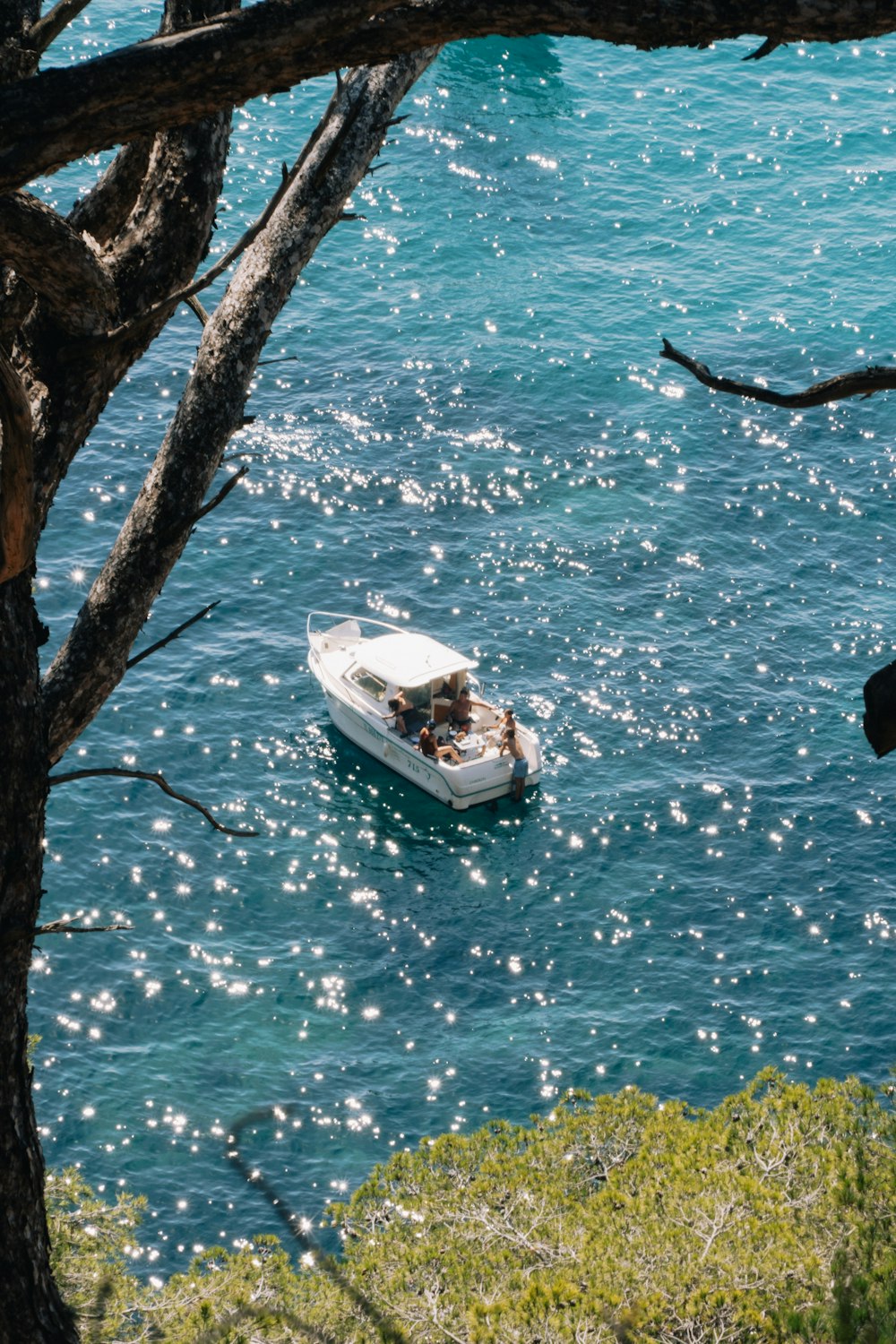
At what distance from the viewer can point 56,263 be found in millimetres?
5531

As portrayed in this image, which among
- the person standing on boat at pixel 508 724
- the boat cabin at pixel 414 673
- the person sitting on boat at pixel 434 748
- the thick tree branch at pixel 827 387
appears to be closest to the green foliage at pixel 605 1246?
the thick tree branch at pixel 827 387

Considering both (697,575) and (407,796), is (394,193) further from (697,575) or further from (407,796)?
(407,796)

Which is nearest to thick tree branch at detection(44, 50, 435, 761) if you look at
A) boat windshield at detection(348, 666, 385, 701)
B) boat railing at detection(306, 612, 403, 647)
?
boat windshield at detection(348, 666, 385, 701)

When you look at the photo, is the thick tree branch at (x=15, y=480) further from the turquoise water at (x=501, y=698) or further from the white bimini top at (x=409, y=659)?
the white bimini top at (x=409, y=659)

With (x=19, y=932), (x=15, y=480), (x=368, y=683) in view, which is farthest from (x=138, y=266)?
(x=368, y=683)

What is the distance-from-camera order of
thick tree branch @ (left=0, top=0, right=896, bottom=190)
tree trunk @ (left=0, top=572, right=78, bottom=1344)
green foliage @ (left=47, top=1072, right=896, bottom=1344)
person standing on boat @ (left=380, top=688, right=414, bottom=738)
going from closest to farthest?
thick tree branch @ (left=0, top=0, right=896, bottom=190) < tree trunk @ (left=0, top=572, right=78, bottom=1344) < green foliage @ (left=47, top=1072, right=896, bottom=1344) < person standing on boat @ (left=380, top=688, right=414, bottom=738)

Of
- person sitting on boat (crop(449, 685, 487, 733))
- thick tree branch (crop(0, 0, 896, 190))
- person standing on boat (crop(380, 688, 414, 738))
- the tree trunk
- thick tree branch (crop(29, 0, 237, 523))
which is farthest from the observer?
person sitting on boat (crop(449, 685, 487, 733))

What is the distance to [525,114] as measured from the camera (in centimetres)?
6019

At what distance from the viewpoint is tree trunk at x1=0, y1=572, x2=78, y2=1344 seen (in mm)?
5641

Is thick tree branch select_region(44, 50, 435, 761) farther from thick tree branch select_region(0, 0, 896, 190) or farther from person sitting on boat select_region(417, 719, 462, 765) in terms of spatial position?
person sitting on boat select_region(417, 719, 462, 765)

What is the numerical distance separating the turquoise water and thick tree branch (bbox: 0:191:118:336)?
18.4 meters

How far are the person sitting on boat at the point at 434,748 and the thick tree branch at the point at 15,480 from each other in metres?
25.5

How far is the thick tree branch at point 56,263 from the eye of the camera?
17.2 ft

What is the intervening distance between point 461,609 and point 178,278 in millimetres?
29327
